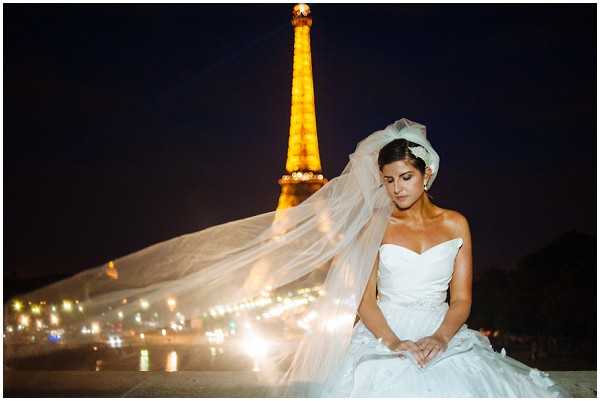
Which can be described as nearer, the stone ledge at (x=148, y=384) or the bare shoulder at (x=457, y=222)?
the bare shoulder at (x=457, y=222)

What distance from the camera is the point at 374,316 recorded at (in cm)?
374

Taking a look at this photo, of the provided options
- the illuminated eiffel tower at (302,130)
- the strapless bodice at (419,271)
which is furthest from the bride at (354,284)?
the illuminated eiffel tower at (302,130)

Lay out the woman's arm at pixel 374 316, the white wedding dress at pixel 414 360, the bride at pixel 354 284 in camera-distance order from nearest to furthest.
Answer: the white wedding dress at pixel 414 360 → the bride at pixel 354 284 → the woman's arm at pixel 374 316

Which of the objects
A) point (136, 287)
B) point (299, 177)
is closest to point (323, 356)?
point (136, 287)

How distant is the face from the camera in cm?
389

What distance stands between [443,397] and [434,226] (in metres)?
1.05

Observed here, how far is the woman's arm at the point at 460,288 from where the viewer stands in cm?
362

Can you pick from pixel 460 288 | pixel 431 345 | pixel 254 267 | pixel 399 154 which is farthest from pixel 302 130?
pixel 431 345

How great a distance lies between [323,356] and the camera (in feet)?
12.6

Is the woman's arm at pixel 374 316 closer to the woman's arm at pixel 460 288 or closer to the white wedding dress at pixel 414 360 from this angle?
the white wedding dress at pixel 414 360

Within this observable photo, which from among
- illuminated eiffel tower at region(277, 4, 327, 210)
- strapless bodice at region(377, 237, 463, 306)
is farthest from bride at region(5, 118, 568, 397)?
illuminated eiffel tower at region(277, 4, 327, 210)

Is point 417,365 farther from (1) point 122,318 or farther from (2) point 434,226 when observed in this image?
(1) point 122,318

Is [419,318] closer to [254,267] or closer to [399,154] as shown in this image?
[399,154]

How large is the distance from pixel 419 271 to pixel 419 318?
0.80 ft
